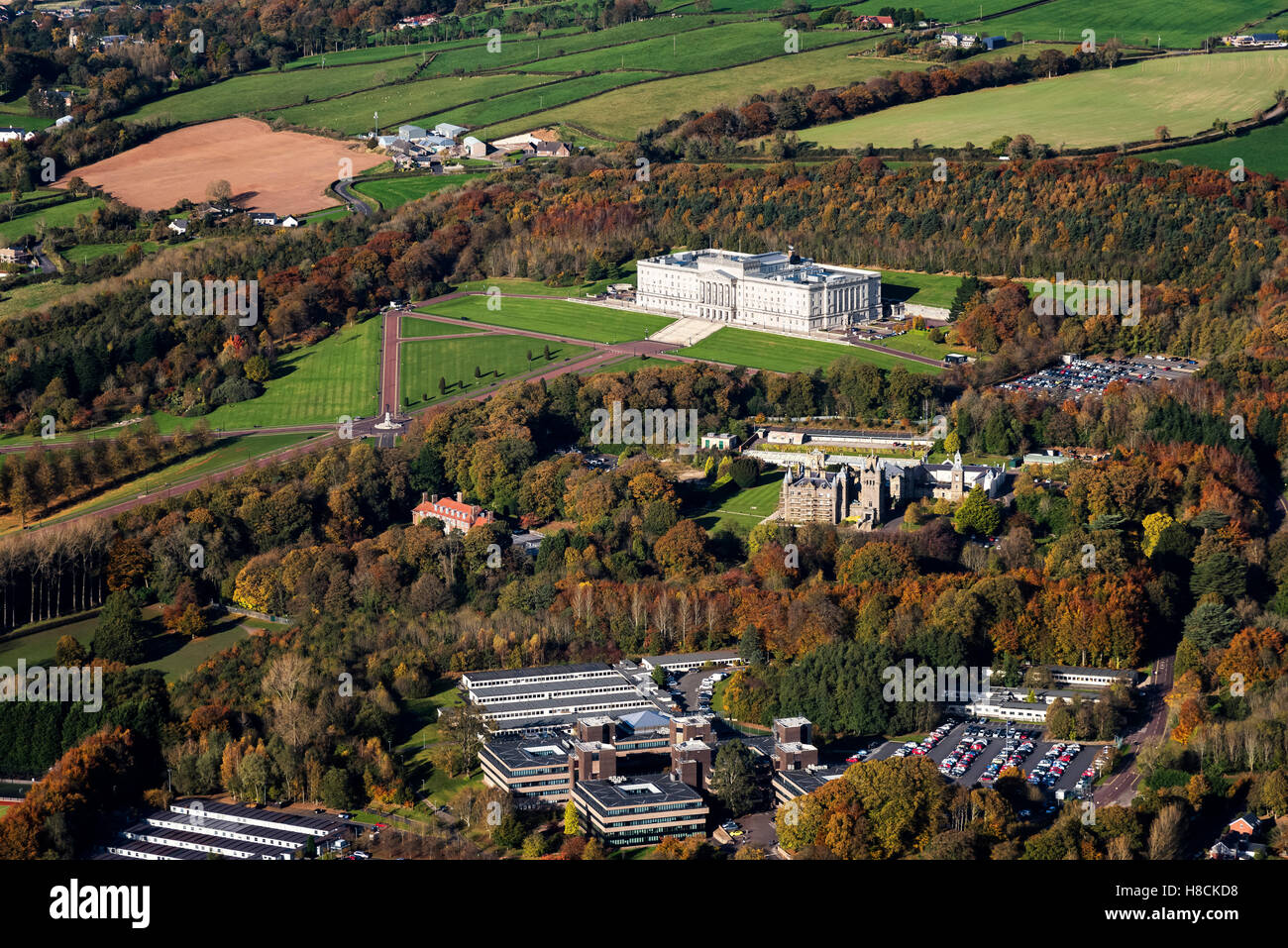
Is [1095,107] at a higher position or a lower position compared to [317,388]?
higher

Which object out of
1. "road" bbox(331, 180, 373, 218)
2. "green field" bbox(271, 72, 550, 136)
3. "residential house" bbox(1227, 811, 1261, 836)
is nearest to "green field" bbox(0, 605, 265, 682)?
"residential house" bbox(1227, 811, 1261, 836)

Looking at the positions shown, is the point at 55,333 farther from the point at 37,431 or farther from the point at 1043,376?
the point at 1043,376

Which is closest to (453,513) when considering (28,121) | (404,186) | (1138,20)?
(404,186)

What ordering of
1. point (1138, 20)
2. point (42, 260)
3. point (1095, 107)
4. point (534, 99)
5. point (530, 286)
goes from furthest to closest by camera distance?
point (1138, 20) → point (534, 99) → point (1095, 107) → point (42, 260) → point (530, 286)

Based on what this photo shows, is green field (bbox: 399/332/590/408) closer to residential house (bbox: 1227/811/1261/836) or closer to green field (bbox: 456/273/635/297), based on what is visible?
green field (bbox: 456/273/635/297)

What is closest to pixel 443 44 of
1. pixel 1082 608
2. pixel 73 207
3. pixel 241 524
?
pixel 73 207

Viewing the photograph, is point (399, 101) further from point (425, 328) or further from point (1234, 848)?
point (1234, 848)

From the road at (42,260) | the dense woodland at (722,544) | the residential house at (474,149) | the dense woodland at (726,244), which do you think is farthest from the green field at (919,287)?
the road at (42,260)
